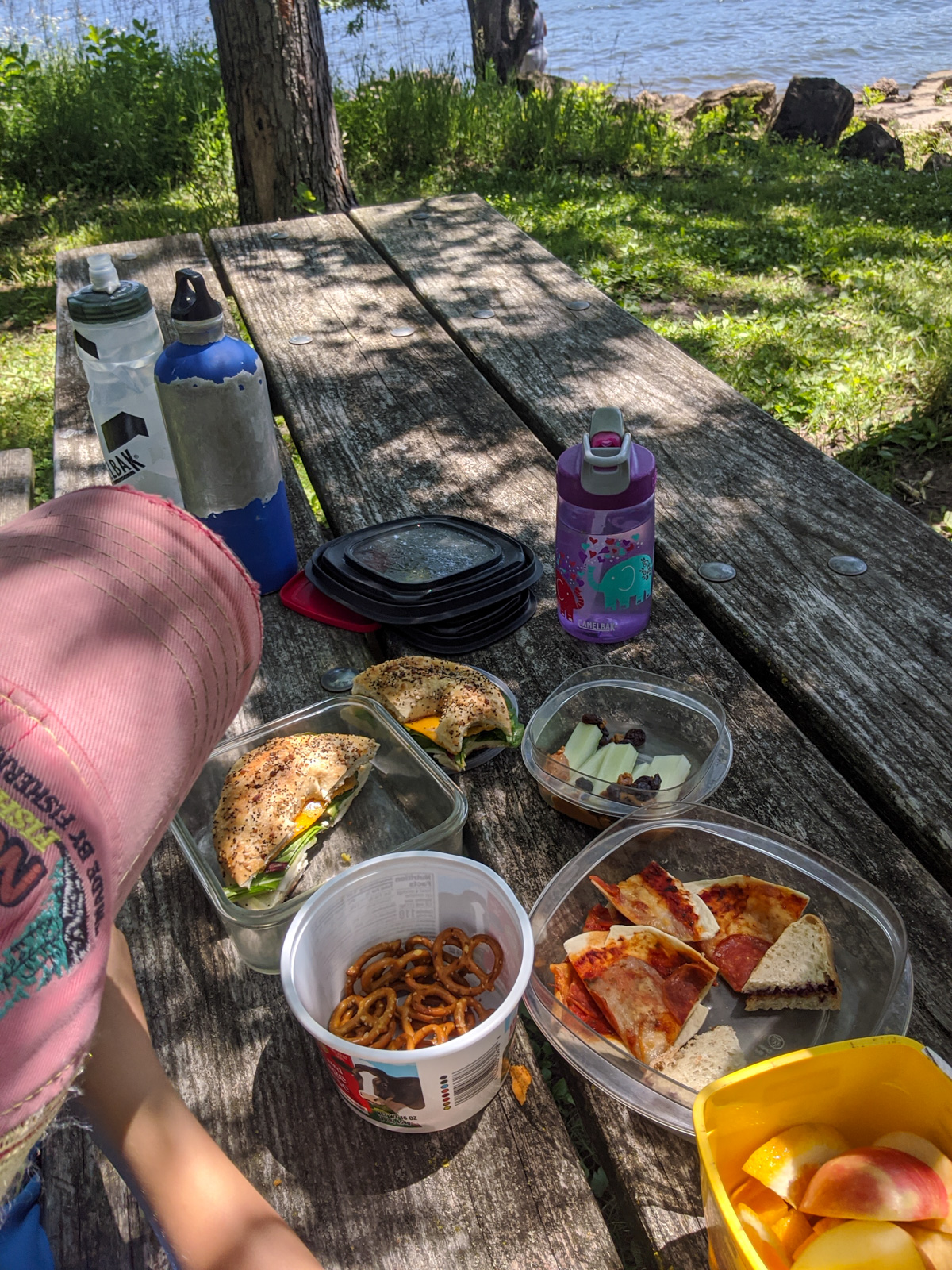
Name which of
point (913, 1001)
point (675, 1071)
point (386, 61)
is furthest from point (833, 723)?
point (386, 61)

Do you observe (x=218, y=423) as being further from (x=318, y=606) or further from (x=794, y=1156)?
(x=794, y=1156)

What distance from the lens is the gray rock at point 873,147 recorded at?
7.37 metres

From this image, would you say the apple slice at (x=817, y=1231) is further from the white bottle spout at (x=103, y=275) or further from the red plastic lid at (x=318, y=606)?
the white bottle spout at (x=103, y=275)

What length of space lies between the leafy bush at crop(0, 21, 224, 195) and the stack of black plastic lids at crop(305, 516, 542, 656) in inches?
250

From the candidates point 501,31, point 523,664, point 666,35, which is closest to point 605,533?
point 523,664

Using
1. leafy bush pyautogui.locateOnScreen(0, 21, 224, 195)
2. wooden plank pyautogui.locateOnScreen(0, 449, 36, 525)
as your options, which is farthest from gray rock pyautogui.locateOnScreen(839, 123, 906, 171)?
wooden plank pyautogui.locateOnScreen(0, 449, 36, 525)

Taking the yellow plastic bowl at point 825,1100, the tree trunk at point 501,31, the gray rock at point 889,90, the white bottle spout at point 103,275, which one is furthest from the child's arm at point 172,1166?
the gray rock at point 889,90

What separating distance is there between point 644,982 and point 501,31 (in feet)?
33.8

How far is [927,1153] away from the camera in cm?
79

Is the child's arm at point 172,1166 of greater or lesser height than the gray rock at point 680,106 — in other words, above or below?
below

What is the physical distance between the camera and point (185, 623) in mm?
859

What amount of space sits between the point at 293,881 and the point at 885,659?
3.16 ft

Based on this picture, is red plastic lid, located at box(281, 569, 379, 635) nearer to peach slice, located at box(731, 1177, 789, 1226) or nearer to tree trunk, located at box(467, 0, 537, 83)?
peach slice, located at box(731, 1177, 789, 1226)

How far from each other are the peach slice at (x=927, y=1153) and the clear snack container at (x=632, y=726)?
0.44 meters
